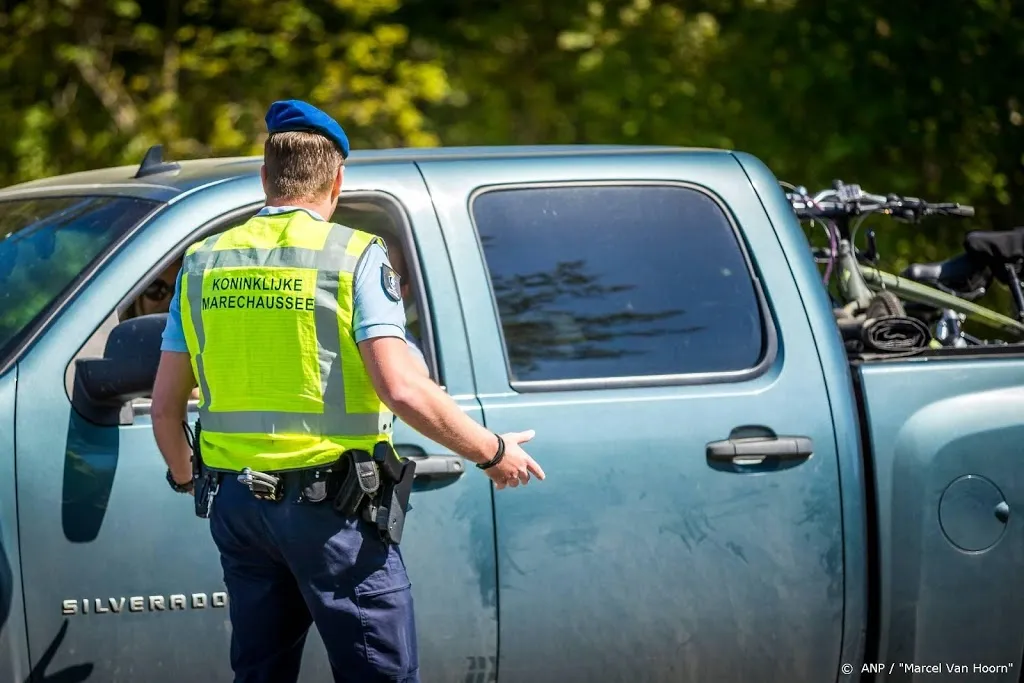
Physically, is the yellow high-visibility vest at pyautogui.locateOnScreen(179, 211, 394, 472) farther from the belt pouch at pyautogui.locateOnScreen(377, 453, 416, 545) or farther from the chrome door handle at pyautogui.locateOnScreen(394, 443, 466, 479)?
the chrome door handle at pyautogui.locateOnScreen(394, 443, 466, 479)

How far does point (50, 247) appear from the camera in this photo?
3146mm

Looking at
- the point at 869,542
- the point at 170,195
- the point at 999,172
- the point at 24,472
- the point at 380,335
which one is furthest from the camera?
the point at 999,172

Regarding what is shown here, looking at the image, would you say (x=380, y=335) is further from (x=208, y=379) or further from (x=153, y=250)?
(x=153, y=250)

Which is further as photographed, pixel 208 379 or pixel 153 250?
pixel 153 250

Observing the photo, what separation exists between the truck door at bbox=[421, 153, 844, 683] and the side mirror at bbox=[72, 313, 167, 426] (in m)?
0.72

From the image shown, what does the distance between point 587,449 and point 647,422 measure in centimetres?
16

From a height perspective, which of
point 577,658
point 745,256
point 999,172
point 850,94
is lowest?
point 577,658

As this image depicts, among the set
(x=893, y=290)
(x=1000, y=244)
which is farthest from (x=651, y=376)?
(x=1000, y=244)

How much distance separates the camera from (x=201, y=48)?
8.24 m

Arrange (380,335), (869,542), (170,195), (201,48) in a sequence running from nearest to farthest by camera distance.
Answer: (380,335) < (170,195) < (869,542) < (201,48)

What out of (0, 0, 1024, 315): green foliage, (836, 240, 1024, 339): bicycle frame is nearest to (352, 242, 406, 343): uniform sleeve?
(836, 240, 1024, 339): bicycle frame

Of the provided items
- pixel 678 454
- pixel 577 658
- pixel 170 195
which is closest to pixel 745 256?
pixel 678 454

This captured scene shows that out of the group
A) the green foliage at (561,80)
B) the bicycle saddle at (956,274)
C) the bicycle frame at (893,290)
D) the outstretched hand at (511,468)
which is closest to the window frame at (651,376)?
the outstretched hand at (511,468)

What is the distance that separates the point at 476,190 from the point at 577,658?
43.4 inches
